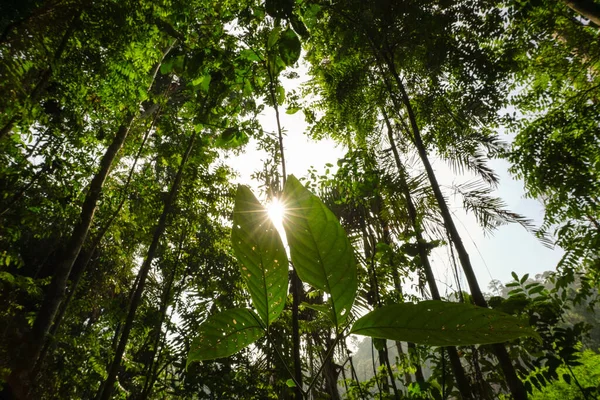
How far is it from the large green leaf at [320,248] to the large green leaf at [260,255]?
0.03 meters

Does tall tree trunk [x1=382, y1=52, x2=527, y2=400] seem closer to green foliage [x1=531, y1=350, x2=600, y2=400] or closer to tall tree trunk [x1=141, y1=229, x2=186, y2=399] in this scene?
tall tree trunk [x1=141, y1=229, x2=186, y2=399]

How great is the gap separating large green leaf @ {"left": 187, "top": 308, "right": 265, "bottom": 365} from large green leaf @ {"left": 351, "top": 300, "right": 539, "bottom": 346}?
0.71 ft

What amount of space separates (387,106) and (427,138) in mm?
817

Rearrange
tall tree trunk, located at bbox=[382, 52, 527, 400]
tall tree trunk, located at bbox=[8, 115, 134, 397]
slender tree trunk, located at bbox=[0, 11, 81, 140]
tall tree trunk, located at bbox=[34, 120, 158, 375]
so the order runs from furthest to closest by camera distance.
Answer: tall tree trunk, located at bbox=[34, 120, 158, 375], tall tree trunk, located at bbox=[8, 115, 134, 397], slender tree trunk, located at bbox=[0, 11, 81, 140], tall tree trunk, located at bbox=[382, 52, 527, 400]

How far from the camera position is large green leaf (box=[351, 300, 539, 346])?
36cm

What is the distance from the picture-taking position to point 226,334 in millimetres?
454

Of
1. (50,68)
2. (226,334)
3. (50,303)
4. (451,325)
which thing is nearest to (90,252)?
(50,303)

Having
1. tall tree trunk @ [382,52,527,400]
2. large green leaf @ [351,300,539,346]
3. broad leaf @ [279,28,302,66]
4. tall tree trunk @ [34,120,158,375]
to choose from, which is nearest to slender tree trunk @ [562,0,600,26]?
tall tree trunk @ [382,52,527,400]

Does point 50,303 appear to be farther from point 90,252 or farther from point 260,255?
point 260,255

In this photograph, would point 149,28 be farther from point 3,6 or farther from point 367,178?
point 367,178

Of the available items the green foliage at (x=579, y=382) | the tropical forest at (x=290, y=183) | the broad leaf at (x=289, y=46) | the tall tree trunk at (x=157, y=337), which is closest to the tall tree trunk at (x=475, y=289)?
the tropical forest at (x=290, y=183)

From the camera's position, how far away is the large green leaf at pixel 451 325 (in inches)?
14.2

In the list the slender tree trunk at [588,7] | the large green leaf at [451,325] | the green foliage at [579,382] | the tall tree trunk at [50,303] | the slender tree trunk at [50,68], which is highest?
the slender tree trunk at [588,7]

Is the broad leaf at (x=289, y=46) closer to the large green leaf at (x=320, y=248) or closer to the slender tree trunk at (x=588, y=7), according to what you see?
the large green leaf at (x=320, y=248)
